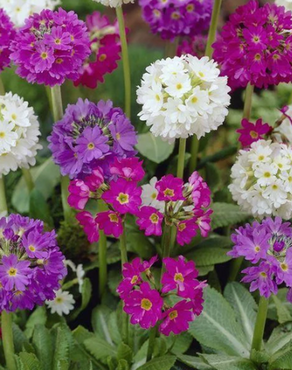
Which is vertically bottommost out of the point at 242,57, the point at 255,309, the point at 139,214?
the point at 255,309

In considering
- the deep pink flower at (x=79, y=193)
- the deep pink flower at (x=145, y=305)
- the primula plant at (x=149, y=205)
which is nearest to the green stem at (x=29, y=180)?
the primula plant at (x=149, y=205)

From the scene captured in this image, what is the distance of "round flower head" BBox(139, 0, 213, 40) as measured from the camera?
1.59 metres

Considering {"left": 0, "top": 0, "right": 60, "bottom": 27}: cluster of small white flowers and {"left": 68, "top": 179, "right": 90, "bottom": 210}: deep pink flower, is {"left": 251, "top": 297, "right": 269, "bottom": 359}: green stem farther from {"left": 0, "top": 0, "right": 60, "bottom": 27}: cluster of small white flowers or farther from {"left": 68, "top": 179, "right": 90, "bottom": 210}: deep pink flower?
{"left": 0, "top": 0, "right": 60, "bottom": 27}: cluster of small white flowers

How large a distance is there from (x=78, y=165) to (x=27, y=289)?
0.74 feet

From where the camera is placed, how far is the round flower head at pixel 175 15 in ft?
5.23

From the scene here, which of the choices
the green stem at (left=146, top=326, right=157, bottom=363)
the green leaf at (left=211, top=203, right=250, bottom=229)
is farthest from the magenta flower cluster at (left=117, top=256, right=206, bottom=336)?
the green leaf at (left=211, top=203, right=250, bottom=229)

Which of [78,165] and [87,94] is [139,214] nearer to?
[78,165]

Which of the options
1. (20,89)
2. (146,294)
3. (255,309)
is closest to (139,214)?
(146,294)

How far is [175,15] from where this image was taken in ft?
5.26

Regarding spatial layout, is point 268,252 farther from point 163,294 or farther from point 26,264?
point 26,264

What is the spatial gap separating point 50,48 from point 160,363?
0.58m

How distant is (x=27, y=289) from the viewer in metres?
1.09

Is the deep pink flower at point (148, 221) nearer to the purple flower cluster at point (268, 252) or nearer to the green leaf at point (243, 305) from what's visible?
the purple flower cluster at point (268, 252)

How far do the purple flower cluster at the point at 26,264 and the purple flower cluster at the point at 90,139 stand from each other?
0.13 m
